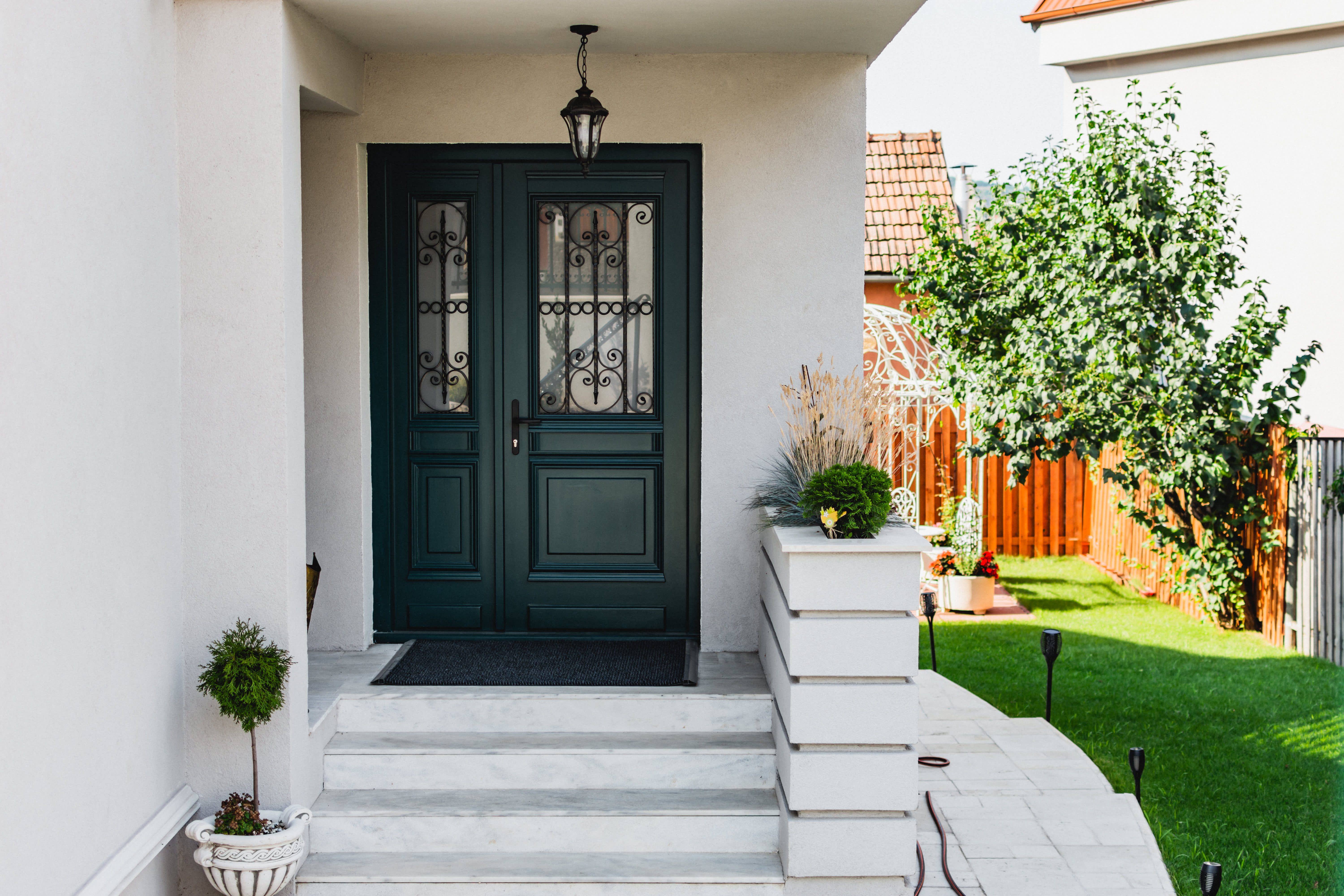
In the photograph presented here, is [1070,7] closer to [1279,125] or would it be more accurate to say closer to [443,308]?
[1279,125]

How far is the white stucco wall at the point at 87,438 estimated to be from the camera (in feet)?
9.70

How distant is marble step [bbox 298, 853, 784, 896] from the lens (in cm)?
407

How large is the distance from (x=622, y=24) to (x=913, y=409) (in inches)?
344

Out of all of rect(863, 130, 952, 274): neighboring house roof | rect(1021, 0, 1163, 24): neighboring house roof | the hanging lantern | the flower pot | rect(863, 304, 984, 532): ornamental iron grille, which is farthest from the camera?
rect(863, 130, 952, 274): neighboring house roof

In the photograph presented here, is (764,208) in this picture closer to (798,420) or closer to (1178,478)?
(798,420)

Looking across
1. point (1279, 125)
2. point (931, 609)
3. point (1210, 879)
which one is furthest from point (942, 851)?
point (1279, 125)

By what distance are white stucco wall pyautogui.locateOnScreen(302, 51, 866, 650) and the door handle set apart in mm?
715

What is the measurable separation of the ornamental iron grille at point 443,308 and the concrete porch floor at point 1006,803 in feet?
4.20

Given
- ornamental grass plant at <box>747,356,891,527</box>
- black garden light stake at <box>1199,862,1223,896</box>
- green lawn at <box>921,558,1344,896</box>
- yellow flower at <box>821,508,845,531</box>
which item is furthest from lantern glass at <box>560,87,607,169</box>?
green lawn at <box>921,558,1344,896</box>

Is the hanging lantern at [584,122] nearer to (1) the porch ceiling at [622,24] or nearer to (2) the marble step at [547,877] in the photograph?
(1) the porch ceiling at [622,24]

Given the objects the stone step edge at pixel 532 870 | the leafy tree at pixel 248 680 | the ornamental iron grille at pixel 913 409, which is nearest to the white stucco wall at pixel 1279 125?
the ornamental iron grille at pixel 913 409

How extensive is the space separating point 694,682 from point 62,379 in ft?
9.01

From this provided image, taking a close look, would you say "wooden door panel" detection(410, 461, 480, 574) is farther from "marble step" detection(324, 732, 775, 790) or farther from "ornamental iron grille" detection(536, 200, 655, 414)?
"marble step" detection(324, 732, 775, 790)

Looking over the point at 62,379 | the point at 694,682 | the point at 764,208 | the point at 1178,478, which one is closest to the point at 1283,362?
the point at 1178,478
